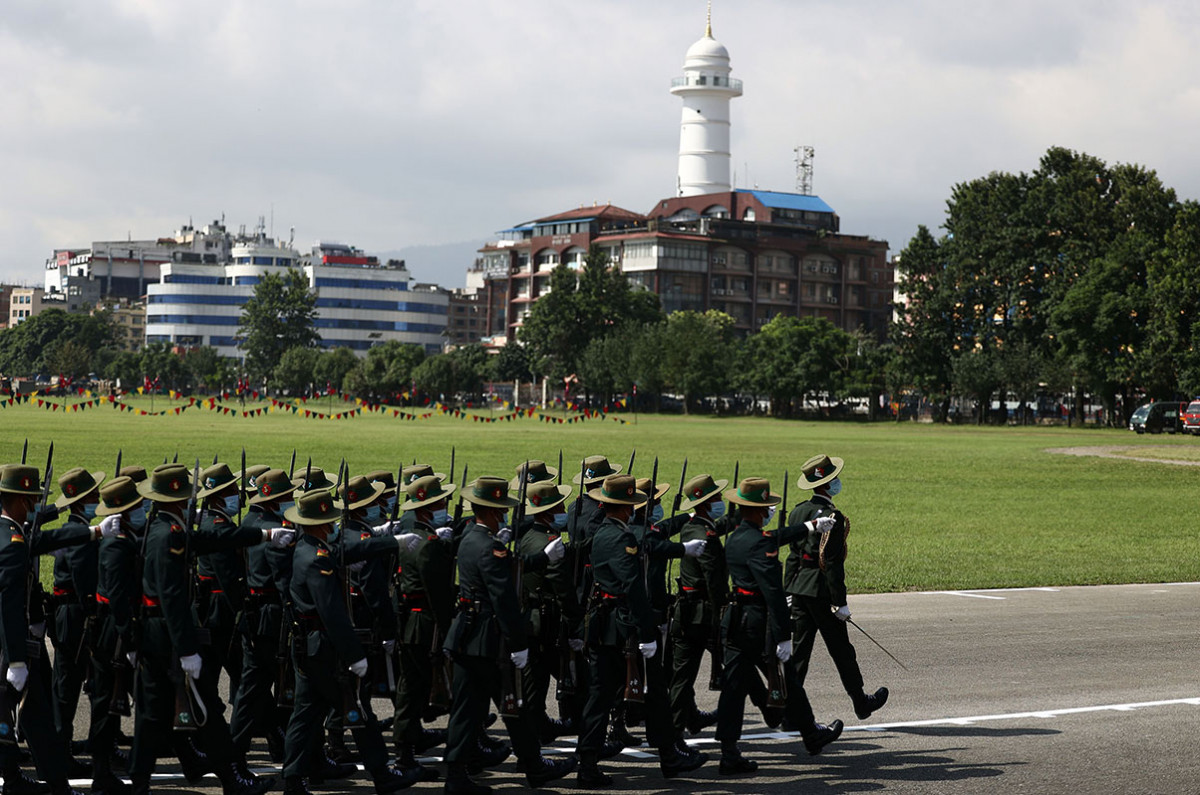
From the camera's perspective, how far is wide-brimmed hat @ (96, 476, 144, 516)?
32.1ft

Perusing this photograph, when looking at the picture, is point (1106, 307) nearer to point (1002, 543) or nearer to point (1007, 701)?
point (1002, 543)

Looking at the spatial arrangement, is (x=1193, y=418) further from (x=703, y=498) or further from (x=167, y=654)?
(x=167, y=654)

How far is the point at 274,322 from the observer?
7146 inches

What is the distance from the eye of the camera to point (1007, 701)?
13.2 meters

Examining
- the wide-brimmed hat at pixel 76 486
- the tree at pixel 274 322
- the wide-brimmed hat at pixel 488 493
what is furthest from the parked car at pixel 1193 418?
the tree at pixel 274 322

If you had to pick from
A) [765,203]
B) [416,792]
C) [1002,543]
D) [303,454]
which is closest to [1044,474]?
→ [1002,543]

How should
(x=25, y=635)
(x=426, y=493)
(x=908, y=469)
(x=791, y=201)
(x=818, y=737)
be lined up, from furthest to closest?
(x=791, y=201), (x=908, y=469), (x=818, y=737), (x=426, y=493), (x=25, y=635)

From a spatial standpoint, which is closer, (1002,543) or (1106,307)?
(1002,543)

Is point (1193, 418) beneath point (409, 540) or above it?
above

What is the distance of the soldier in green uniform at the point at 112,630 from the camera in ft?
31.3

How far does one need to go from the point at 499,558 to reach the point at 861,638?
793 centimetres

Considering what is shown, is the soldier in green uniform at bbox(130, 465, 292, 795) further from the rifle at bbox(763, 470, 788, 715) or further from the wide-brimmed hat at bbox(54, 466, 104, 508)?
the rifle at bbox(763, 470, 788, 715)

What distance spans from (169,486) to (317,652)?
1.65 meters

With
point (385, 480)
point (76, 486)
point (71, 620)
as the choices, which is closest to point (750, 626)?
point (385, 480)
